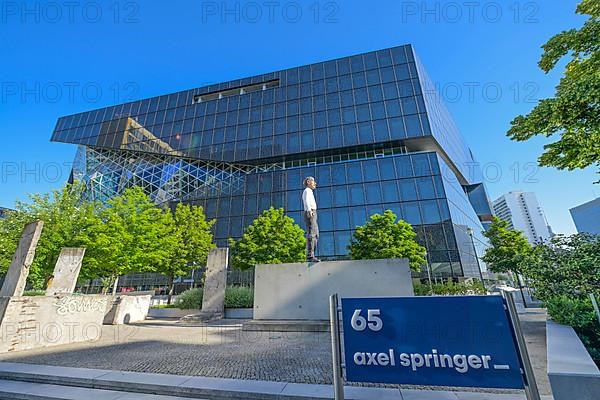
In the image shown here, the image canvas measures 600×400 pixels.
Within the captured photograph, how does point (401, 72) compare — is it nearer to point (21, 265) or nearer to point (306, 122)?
point (306, 122)

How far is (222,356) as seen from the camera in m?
6.79

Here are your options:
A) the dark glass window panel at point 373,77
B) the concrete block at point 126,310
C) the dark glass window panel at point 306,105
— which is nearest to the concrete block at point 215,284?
the concrete block at point 126,310

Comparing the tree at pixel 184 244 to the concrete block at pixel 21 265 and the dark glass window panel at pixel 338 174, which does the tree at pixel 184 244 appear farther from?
the dark glass window panel at pixel 338 174

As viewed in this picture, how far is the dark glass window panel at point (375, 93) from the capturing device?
1435 inches

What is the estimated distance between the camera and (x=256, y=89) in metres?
45.8

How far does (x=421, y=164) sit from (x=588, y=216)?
6963 centimetres

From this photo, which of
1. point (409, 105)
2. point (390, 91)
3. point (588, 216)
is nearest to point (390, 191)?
point (409, 105)

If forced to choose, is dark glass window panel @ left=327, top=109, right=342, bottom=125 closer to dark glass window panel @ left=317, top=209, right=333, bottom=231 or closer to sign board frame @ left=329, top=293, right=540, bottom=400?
dark glass window panel @ left=317, top=209, right=333, bottom=231

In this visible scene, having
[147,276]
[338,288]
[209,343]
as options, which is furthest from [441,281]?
[147,276]

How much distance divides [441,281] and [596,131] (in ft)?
77.0

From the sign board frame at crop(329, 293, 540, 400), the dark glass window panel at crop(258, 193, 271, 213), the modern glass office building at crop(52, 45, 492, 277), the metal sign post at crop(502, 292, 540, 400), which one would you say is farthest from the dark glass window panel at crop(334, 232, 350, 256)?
the metal sign post at crop(502, 292, 540, 400)

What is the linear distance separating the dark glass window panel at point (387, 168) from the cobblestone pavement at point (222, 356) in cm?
2419

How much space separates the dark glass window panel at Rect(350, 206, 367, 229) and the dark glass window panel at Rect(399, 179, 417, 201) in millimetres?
4589

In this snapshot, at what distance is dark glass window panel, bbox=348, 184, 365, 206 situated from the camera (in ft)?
105
